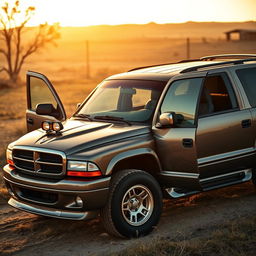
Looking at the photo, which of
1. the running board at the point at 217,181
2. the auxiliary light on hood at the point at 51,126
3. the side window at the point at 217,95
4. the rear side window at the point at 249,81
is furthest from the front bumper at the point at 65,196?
the rear side window at the point at 249,81

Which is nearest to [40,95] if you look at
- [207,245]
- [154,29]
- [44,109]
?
[44,109]

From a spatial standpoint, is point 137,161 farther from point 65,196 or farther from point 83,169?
point 65,196

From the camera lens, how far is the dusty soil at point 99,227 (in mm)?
5758

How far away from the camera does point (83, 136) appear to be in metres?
6.03

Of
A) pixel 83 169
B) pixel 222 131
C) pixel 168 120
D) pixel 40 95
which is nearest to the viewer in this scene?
pixel 83 169

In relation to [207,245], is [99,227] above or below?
below

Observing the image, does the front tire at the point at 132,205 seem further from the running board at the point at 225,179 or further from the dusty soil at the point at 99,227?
the running board at the point at 225,179

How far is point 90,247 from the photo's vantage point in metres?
5.75

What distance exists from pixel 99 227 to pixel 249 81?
2.61 meters

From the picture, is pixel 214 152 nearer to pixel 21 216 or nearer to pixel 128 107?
pixel 128 107

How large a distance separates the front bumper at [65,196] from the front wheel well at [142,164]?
1.51 feet

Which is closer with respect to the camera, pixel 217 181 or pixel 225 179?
pixel 217 181

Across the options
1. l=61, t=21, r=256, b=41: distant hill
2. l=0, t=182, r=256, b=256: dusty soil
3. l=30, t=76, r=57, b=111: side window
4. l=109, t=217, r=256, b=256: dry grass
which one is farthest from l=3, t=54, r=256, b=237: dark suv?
l=61, t=21, r=256, b=41: distant hill

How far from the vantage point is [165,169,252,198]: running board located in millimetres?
6325
